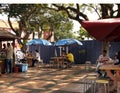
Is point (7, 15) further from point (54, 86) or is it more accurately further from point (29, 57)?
point (54, 86)

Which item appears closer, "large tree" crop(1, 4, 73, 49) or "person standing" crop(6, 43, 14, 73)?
"person standing" crop(6, 43, 14, 73)

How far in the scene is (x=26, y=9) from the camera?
24297mm

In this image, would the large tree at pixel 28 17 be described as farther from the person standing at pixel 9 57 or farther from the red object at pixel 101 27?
the red object at pixel 101 27

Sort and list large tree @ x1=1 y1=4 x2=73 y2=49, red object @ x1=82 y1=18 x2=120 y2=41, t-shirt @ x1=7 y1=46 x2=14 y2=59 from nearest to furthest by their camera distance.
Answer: red object @ x1=82 y1=18 x2=120 y2=41 < t-shirt @ x1=7 y1=46 x2=14 y2=59 < large tree @ x1=1 y1=4 x2=73 y2=49

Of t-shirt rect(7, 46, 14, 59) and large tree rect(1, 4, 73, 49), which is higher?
large tree rect(1, 4, 73, 49)

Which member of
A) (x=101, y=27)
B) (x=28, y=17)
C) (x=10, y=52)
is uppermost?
(x=28, y=17)

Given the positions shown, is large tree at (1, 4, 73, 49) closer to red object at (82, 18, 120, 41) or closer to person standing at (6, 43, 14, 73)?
person standing at (6, 43, 14, 73)

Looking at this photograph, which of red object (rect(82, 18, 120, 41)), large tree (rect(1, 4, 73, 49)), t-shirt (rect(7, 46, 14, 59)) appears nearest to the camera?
red object (rect(82, 18, 120, 41))

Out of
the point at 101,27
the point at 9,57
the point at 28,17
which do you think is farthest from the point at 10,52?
the point at 28,17

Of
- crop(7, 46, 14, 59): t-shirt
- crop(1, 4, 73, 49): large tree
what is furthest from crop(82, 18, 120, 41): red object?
crop(1, 4, 73, 49): large tree

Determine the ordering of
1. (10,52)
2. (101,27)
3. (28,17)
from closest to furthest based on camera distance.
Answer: (101,27)
(10,52)
(28,17)

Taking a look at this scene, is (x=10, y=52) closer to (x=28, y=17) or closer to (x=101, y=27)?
(x=101, y=27)

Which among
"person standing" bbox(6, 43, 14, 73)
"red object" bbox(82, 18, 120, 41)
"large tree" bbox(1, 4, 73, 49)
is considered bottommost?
"person standing" bbox(6, 43, 14, 73)

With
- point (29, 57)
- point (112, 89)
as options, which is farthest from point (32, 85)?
point (29, 57)
